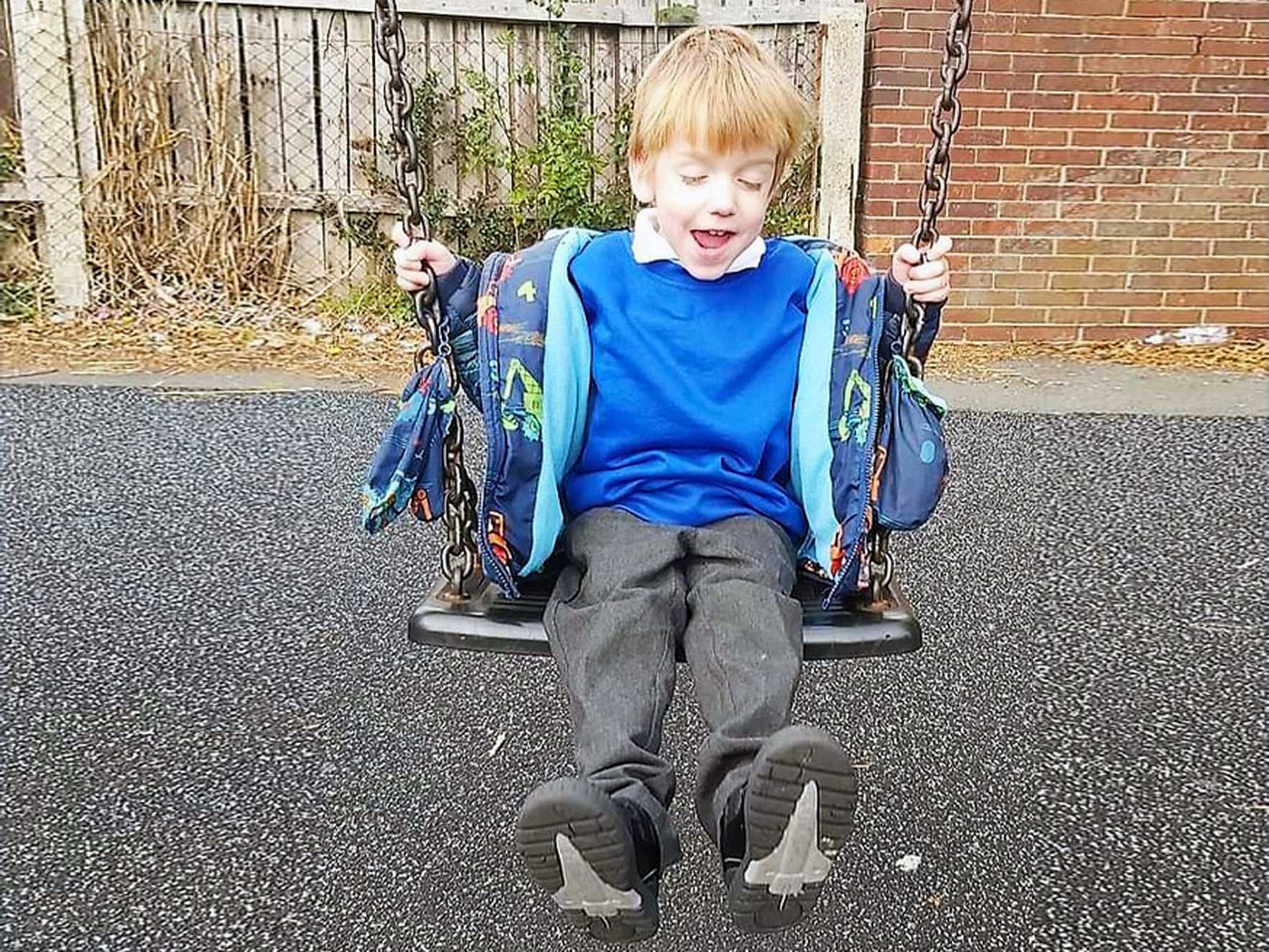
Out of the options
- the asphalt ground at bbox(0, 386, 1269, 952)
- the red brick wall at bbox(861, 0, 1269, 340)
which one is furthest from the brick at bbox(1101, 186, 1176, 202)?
the asphalt ground at bbox(0, 386, 1269, 952)

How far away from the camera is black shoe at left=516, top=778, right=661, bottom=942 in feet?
4.47

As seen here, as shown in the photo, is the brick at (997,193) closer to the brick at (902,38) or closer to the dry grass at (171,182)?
the brick at (902,38)

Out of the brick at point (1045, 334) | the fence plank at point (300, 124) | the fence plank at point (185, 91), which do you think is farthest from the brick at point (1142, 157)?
the fence plank at point (185, 91)

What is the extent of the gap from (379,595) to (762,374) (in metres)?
1.61

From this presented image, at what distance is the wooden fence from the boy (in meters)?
3.83

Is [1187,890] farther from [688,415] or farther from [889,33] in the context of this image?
[889,33]

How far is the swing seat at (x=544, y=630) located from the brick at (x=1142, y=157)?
425 centimetres

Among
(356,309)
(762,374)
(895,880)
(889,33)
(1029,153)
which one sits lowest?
(895,880)

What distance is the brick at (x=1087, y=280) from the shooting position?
5.58 m

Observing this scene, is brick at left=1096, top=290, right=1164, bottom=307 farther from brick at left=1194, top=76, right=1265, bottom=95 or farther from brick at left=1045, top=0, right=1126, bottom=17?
brick at left=1045, top=0, right=1126, bottom=17

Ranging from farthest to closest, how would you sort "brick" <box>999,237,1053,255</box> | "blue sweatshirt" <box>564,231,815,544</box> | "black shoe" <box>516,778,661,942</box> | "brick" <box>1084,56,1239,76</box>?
"brick" <box>999,237,1053,255</box>, "brick" <box>1084,56,1239,76</box>, "blue sweatshirt" <box>564,231,815,544</box>, "black shoe" <box>516,778,661,942</box>

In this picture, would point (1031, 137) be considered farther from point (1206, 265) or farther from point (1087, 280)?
point (1206, 265)

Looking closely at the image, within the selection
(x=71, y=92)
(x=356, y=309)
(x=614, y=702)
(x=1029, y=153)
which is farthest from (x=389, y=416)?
(x=614, y=702)

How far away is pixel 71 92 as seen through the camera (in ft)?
18.5
